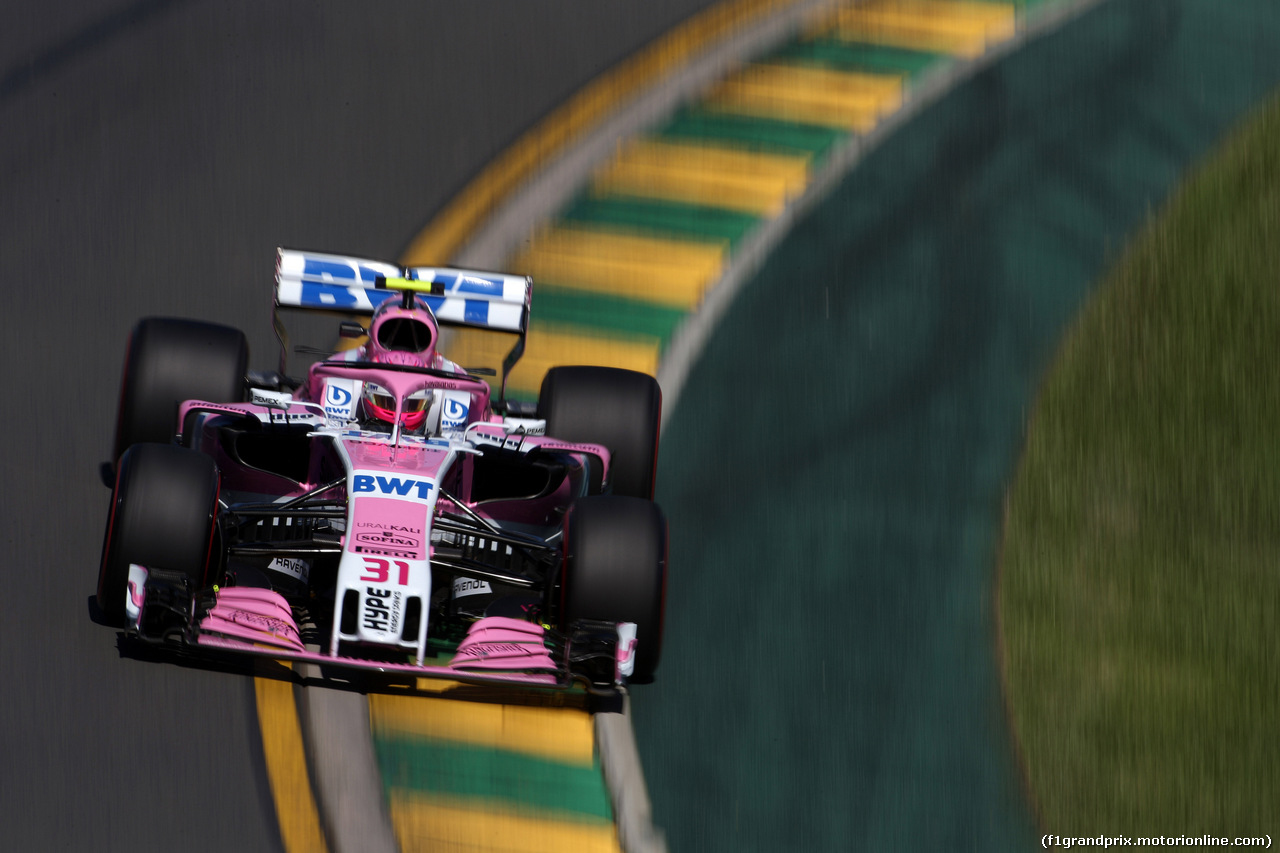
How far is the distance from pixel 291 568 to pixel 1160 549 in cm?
517

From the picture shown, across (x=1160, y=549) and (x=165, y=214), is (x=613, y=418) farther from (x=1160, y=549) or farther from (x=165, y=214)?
(x=165, y=214)

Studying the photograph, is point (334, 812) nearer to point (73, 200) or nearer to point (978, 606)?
point (978, 606)

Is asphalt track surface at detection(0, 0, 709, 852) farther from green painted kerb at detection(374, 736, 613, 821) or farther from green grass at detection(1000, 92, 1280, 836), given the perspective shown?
green grass at detection(1000, 92, 1280, 836)

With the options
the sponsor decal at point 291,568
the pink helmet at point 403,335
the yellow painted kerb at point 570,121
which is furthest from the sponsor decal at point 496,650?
the yellow painted kerb at point 570,121

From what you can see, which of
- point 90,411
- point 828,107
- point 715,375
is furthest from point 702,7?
point 90,411

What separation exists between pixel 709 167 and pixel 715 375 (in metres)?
3.08

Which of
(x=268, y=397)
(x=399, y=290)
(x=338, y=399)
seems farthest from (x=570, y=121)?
(x=338, y=399)

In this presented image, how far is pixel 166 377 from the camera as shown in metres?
8.84

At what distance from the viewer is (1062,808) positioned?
7941 mm

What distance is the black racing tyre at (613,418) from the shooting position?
9.13 m

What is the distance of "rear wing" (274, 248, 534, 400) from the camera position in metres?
9.44

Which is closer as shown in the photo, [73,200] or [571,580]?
[571,580]

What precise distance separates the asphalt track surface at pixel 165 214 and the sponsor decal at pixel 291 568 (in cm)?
57

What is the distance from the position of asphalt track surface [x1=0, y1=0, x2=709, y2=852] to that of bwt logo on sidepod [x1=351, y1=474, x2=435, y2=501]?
116cm
